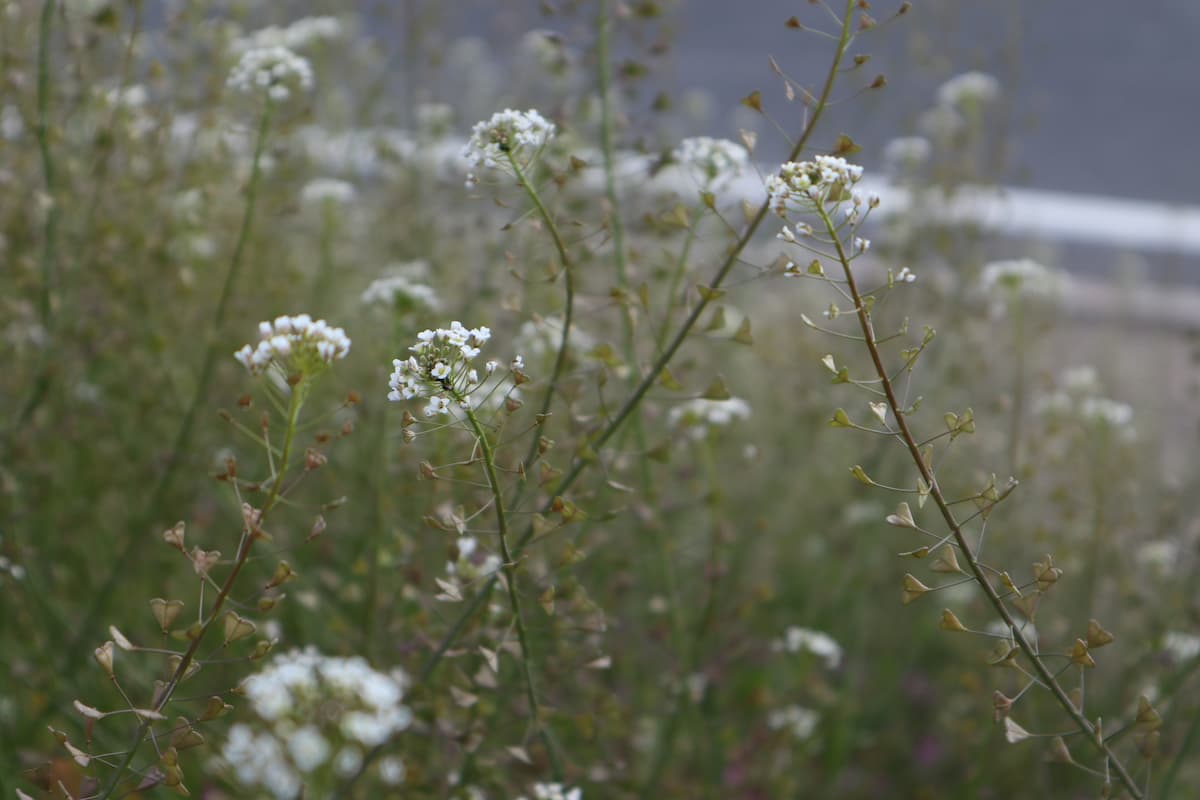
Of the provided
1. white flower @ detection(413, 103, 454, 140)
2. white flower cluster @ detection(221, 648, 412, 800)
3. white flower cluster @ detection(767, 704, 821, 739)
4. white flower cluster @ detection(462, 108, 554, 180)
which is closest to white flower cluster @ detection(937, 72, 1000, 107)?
white flower @ detection(413, 103, 454, 140)

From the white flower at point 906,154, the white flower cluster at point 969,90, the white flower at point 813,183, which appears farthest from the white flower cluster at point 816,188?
the white flower at point 906,154

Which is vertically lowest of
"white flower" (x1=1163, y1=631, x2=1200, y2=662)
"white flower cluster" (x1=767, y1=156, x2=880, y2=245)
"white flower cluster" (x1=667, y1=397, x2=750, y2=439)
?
"white flower" (x1=1163, y1=631, x2=1200, y2=662)

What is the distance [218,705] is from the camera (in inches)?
28.7

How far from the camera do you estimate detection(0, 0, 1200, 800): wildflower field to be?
0.83m

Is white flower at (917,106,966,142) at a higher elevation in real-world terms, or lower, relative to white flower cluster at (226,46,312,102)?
higher

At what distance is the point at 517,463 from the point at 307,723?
31 centimetres

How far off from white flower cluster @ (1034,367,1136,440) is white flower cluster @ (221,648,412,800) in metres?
1.26

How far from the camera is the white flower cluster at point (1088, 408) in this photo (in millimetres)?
1639

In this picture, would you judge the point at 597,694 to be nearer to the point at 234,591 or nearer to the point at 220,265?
the point at 234,591

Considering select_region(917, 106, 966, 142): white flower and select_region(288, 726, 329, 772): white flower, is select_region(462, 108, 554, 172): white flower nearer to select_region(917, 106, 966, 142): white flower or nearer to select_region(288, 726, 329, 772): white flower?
select_region(288, 726, 329, 772): white flower

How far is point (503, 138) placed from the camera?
2.86 ft

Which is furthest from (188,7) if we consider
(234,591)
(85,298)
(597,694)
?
(597,694)

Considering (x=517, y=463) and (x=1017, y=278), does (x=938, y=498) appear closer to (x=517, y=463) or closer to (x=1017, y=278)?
(x=517, y=463)

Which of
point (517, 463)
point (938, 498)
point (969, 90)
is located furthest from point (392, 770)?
point (969, 90)
